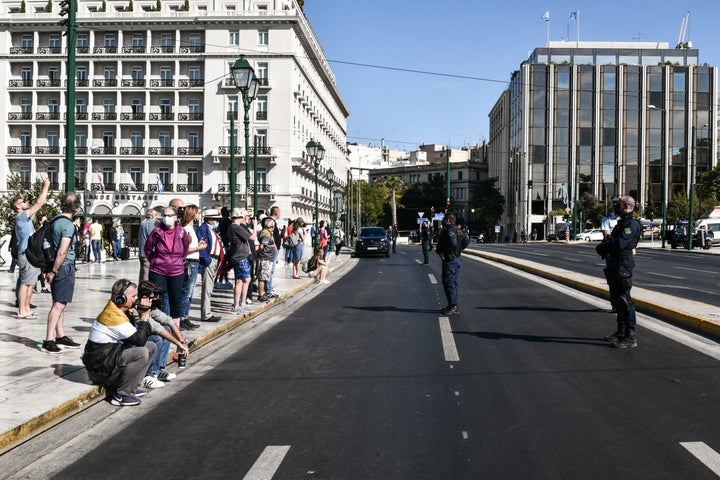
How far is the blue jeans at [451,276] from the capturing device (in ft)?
38.9

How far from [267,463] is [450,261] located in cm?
774

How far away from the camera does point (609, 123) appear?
283ft

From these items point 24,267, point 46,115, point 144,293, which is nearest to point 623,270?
point 144,293

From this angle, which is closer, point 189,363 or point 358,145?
point 189,363

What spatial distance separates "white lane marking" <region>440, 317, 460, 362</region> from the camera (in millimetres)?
8047

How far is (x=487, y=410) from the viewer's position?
226 inches

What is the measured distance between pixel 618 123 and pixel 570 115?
20.5ft

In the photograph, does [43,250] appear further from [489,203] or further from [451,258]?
[489,203]

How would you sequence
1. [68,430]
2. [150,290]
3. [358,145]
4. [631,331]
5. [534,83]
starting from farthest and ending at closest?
1. [358,145]
2. [534,83]
3. [631,331]
4. [150,290]
5. [68,430]

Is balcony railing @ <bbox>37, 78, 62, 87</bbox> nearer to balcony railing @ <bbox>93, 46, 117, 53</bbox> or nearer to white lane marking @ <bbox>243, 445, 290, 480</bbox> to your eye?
balcony railing @ <bbox>93, 46, 117, 53</bbox>

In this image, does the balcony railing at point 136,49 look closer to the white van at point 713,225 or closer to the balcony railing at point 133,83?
the balcony railing at point 133,83

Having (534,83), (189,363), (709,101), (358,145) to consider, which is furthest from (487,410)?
(358,145)

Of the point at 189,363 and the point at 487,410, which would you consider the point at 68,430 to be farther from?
the point at 487,410

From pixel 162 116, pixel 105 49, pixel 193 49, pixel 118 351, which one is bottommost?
pixel 118 351
